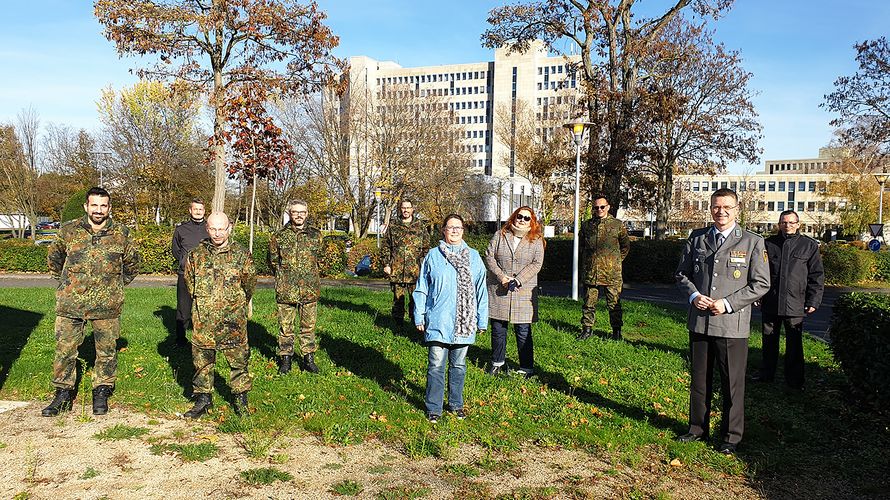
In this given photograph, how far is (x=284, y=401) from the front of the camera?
6270 millimetres

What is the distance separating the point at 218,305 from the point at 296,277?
1.68 meters

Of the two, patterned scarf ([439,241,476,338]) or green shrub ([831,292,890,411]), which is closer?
patterned scarf ([439,241,476,338])

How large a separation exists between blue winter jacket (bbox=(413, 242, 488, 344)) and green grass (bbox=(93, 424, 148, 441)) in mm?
2453

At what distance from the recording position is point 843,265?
73.4 feet

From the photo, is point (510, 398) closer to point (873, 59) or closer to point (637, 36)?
point (637, 36)

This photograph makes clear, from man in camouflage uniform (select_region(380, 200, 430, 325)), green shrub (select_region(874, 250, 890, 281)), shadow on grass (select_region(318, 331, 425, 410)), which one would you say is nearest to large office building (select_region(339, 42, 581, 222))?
green shrub (select_region(874, 250, 890, 281))

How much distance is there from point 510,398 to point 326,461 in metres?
2.24

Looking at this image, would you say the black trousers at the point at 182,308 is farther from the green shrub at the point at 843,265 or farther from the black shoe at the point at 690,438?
the green shrub at the point at 843,265

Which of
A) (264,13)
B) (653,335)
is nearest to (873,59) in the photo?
(653,335)

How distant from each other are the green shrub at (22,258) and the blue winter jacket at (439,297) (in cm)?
2245

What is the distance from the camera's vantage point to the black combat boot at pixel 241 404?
5.79 metres

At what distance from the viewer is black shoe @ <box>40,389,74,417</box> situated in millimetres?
5789

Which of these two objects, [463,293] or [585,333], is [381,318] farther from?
[463,293]

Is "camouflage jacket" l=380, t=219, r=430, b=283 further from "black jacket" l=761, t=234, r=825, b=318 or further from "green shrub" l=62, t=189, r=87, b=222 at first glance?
"green shrub" l=62, t=189, r=87, b=222
